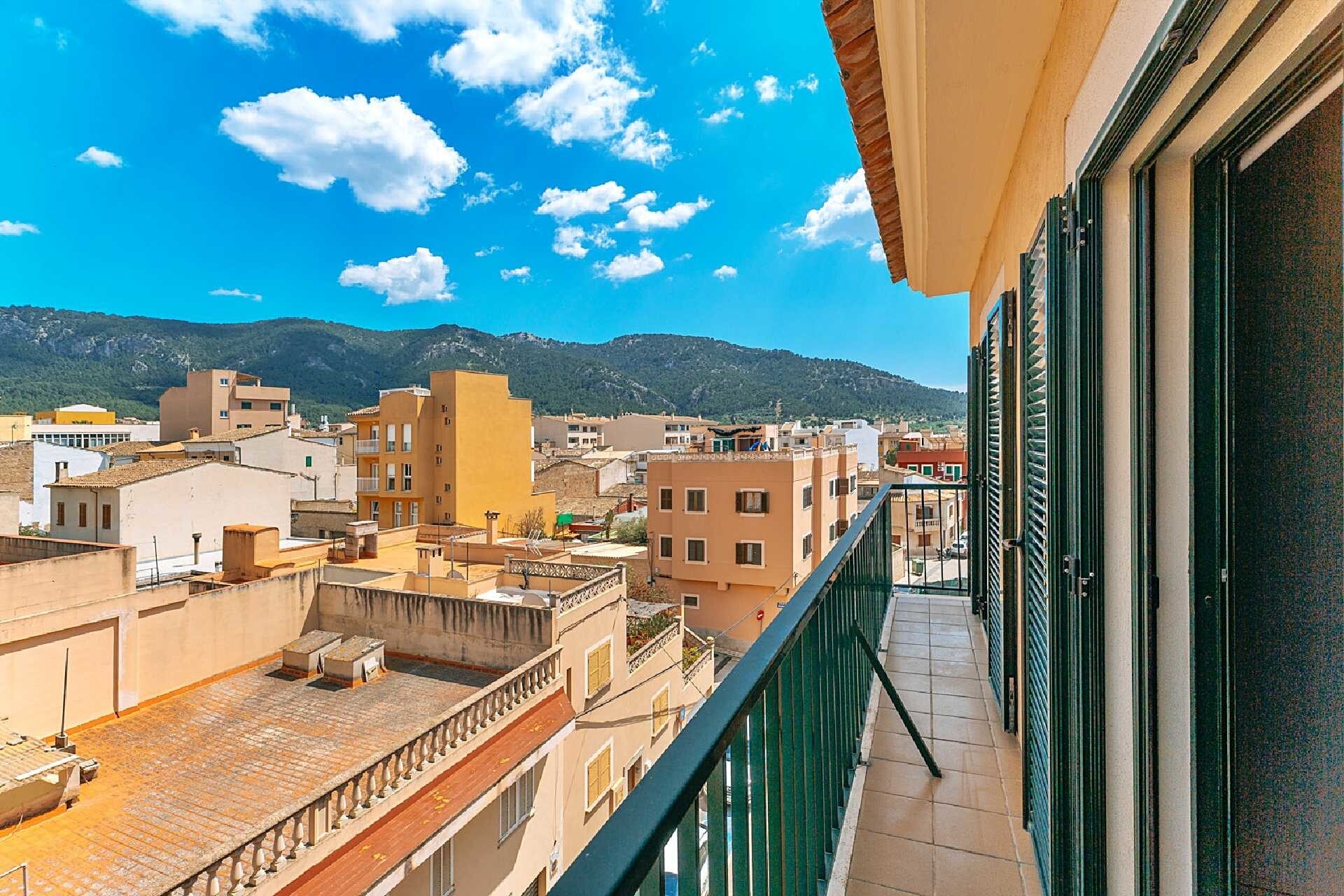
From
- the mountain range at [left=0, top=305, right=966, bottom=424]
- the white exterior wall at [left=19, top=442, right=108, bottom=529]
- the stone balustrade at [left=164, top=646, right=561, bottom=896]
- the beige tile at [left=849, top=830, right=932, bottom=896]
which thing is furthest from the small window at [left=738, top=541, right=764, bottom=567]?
the mountain range at [left=0, top=305, right=966, bottom=424]

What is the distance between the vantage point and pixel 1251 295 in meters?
1.03

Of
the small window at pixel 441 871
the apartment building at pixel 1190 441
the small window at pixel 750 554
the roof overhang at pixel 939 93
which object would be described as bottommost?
the small window at pixel 441 871

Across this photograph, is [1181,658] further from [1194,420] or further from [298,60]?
[298,60]

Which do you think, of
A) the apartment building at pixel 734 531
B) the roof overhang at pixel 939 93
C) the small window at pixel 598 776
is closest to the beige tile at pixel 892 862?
the roof overhang at pixel 939 93

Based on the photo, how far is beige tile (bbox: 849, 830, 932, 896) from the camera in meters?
1.76

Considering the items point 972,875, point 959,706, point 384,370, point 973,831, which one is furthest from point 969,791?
point 384,370

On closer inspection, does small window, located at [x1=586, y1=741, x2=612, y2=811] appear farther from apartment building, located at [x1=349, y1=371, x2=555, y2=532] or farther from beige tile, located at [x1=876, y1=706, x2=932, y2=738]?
apartment building, located at [x1=349, y1=371, x2=555, y2=532]

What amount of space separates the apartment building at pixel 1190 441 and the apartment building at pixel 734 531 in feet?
50.8

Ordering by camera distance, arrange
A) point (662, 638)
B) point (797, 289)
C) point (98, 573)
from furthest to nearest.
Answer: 1. point (797, 289)
2. point (662, 638)
3. point (98, 573)

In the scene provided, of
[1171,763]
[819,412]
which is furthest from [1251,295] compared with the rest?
[819,412]

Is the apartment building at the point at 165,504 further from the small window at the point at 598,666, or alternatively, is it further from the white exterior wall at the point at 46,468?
the small window at the point at 598,666

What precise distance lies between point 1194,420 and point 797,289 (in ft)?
227

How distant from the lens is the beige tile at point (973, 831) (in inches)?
75.4

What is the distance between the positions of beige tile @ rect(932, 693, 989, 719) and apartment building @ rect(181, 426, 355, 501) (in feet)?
97.1
